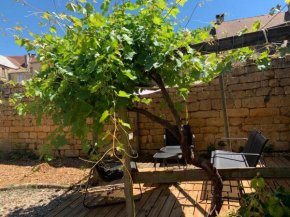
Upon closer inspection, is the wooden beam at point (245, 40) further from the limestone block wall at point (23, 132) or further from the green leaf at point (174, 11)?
the limestone block wall at point (23, 132)

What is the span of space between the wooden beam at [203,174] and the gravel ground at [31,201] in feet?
5.70

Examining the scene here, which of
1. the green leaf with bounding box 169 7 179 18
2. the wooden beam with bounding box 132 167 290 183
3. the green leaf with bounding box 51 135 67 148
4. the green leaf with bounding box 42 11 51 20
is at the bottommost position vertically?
the wooden beam with bounding box 132 167 290 183

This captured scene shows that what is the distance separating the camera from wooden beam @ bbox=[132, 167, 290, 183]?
6.24ft

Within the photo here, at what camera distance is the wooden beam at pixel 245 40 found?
1896mm

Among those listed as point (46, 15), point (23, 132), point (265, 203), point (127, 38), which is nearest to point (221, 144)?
point (265, 203)

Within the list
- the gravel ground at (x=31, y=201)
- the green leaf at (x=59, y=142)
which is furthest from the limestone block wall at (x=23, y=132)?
the green leaf at (x=59, y=142)

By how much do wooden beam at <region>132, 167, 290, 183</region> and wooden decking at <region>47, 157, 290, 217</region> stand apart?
0.80m

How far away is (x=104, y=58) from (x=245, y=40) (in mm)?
1192

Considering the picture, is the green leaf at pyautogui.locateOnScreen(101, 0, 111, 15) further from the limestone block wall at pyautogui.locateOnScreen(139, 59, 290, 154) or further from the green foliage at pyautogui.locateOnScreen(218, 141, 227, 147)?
the green foliage at pyautogui.locateOnScreen(218, 141, 227, 147)

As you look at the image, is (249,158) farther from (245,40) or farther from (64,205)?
(64,205)

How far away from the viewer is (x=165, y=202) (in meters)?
2.98

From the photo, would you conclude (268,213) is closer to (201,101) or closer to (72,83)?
(72,83)

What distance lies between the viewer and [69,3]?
1.32 m

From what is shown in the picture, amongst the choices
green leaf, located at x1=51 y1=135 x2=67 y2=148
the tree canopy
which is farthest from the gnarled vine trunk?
green leaf, located at x1=51 y1=135 x2=67 y2=148
